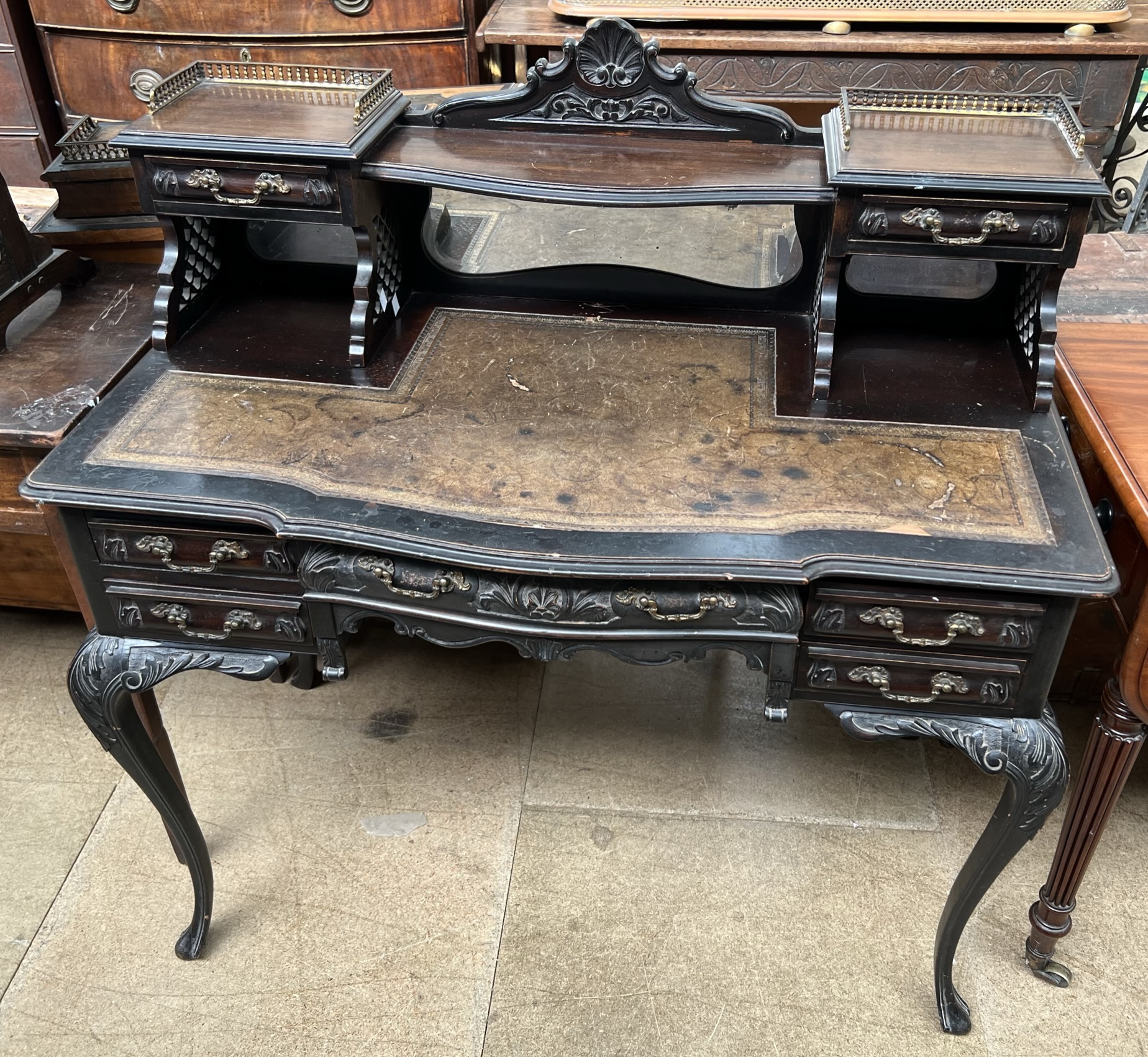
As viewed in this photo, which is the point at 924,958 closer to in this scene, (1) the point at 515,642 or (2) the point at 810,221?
(1) the point at 515,642

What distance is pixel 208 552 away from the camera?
5.46 ft

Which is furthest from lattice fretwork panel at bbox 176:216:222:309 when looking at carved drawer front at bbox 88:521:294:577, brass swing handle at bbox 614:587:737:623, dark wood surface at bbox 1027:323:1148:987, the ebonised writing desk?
dark wood surface at bbox 1027:323:1148:987

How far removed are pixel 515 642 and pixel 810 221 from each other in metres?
1.01

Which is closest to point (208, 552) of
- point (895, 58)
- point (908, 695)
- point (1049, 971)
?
point (908, 695)

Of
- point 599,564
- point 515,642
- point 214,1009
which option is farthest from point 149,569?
point 214,1009

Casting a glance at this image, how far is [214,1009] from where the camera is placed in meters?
2.04

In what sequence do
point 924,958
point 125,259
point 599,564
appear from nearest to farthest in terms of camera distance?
point 599,564
point 924,958
point 125,259

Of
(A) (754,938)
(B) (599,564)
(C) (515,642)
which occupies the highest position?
(B) (599,564)

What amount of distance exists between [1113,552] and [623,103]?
3.96ft

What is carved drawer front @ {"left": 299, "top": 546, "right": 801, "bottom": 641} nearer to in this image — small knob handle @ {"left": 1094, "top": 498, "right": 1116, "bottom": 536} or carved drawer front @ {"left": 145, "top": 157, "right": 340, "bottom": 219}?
carved drawer front @ {"left": 145, "top": 157, "right": 340, "bottom": 219}

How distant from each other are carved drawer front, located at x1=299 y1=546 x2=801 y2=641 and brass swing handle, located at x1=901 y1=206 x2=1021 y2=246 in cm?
63

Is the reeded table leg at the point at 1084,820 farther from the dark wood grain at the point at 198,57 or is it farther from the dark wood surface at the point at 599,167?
the dark wood grain at the point at 198,57

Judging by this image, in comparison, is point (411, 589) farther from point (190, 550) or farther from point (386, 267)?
point (386, 267)

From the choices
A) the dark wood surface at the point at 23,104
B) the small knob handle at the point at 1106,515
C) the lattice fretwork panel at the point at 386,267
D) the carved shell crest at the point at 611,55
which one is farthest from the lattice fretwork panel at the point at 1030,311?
the dark wood surface at the point at 23,104
